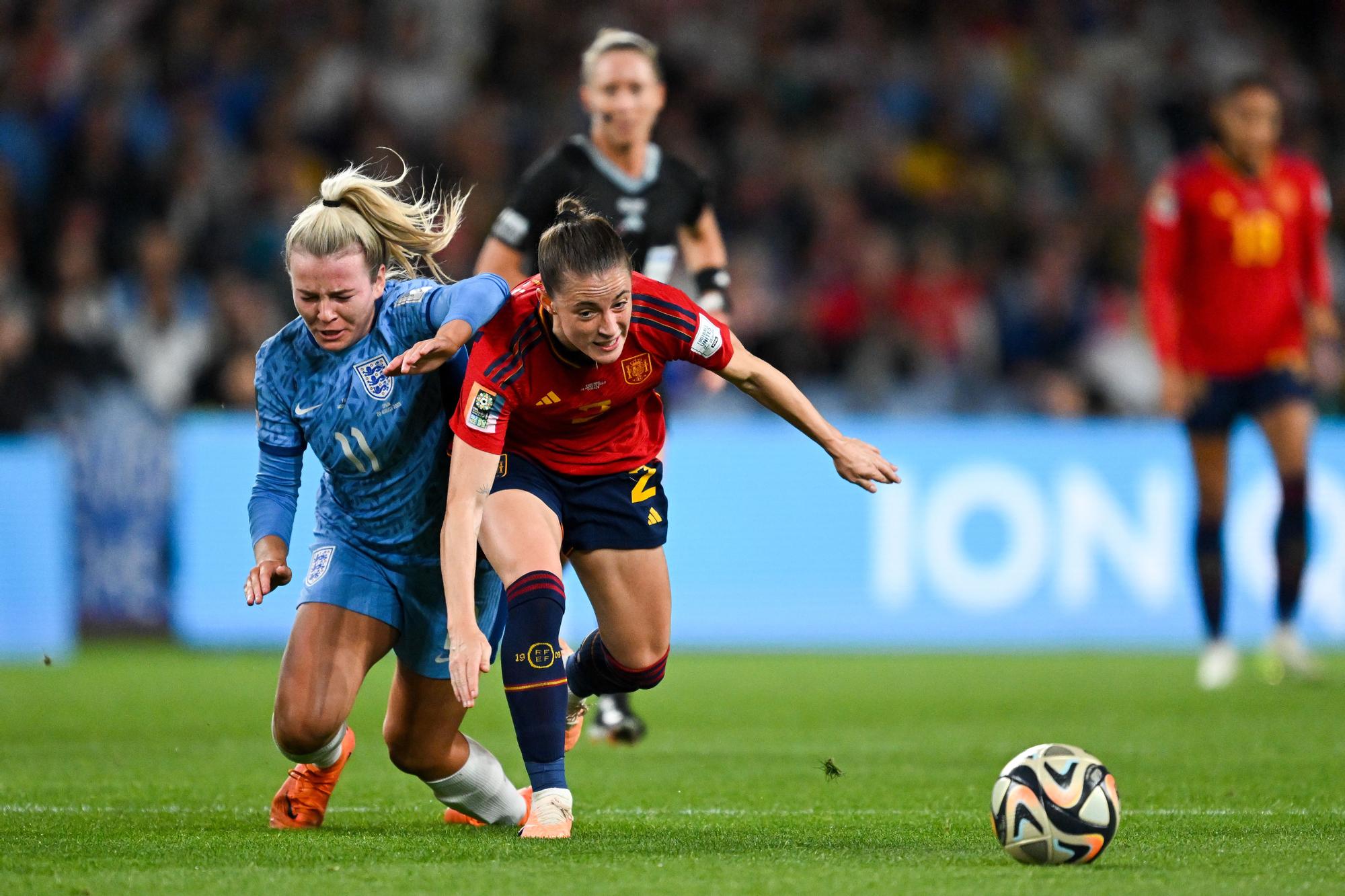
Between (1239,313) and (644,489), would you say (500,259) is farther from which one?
(1239,313)

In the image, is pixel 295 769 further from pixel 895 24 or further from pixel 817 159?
pixel 895 24

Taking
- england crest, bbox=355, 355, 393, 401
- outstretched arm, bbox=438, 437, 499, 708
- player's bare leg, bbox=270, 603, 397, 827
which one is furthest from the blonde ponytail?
player's bare leg, bbox=270, 603, 397, 827

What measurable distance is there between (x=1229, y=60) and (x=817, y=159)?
3990mm

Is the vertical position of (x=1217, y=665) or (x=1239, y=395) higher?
(x=1239, y=395)

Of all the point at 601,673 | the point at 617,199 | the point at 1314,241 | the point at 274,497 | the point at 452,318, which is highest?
the point at 1314,241

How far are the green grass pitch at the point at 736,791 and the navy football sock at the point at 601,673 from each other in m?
0.31

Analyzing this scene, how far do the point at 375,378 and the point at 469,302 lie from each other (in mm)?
374

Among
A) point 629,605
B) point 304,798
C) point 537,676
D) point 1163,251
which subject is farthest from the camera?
point 1163,251

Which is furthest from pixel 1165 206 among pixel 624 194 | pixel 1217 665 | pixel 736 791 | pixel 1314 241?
pixel 736 791

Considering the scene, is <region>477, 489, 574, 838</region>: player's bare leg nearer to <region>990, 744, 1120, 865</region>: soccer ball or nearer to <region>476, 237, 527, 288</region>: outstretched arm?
<region>990, 744, 1120, 865</region>: soccer ball

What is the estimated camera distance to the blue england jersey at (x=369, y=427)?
4.50 metres

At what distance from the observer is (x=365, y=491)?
4.62 meters

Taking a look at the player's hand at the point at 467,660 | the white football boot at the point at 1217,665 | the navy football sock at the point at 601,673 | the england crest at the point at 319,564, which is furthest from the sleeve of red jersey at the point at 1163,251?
the player's hand at the point at 467,660

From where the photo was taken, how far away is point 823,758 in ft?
19.7
